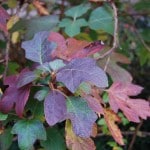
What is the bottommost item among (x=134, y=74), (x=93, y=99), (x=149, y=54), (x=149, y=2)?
(x=134, y=74)

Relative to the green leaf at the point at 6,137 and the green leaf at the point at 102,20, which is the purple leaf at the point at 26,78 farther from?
the green leaf at the point at 102,20

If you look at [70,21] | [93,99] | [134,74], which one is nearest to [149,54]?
[70,21]

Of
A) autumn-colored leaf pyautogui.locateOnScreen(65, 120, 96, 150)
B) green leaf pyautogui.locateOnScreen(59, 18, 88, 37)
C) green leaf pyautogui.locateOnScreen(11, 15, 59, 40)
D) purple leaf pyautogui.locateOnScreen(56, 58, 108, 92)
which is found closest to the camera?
purple leaf pyautogui.locateOnScreen(56, 58, 108, 92)

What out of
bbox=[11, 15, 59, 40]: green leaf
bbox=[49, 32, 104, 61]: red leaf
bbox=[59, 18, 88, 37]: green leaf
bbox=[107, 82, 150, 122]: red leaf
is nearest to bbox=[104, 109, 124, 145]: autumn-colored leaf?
bbox=[107, 82, 150, 122]: red leaf

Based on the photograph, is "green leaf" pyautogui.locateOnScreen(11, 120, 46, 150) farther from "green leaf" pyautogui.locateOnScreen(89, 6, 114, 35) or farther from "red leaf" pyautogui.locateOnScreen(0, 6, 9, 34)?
"green leaf" pyautogui.locateOnScreen(89, 6, 114, 35)

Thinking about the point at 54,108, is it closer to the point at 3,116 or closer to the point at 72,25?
the point at 3,116

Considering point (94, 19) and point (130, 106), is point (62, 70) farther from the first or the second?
point (94, 19)
